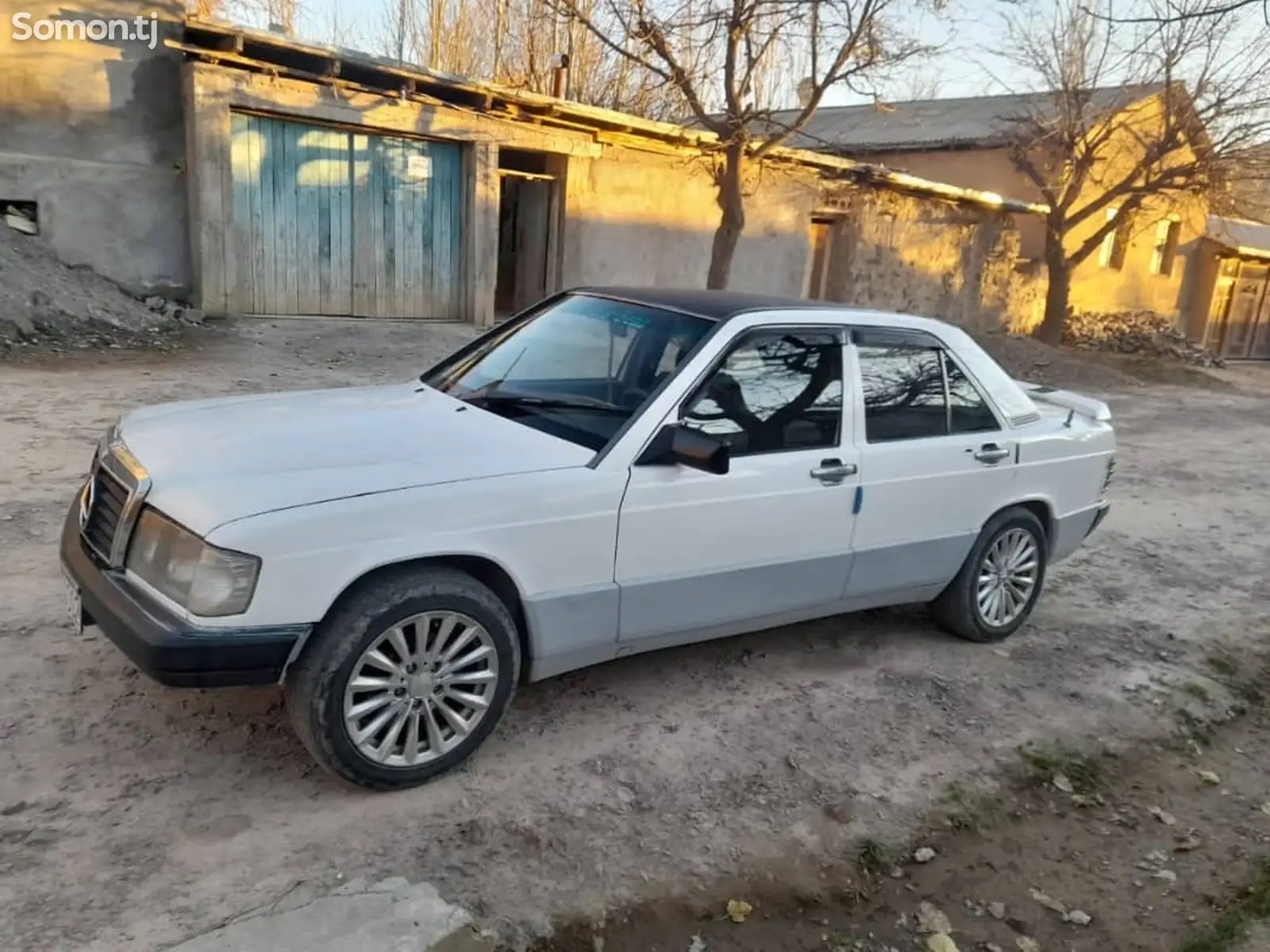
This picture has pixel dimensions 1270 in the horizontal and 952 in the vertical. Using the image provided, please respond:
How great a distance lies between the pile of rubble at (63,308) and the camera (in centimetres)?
1032

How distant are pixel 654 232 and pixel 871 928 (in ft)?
→ 45.8

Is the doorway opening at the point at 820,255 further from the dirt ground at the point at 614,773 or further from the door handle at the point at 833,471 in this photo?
the door handle at the point at 833,471

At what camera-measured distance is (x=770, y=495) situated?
149 inches

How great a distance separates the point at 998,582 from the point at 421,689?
10.0 ft

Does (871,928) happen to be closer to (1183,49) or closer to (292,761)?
(292,761)

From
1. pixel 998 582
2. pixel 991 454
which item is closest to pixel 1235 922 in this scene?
pixel 998 582

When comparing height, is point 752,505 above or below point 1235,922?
above

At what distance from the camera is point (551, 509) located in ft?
10.6

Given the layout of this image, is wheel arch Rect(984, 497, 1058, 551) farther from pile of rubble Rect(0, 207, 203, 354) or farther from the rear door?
pile of rubble Rect(0, 207, 203, 354)

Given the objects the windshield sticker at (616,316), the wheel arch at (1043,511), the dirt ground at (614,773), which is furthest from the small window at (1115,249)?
the windshield sticker at (616,316)

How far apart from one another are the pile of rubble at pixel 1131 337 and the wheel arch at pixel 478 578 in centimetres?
2281

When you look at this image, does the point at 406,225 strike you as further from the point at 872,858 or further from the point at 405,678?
the point at 872,858

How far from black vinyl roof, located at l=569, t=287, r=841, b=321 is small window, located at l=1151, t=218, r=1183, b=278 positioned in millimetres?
27755
